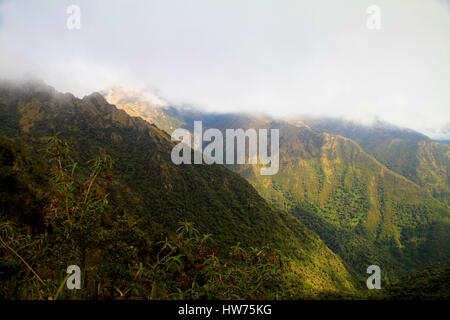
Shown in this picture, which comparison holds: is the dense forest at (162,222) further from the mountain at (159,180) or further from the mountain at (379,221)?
the mountain at (379,221)

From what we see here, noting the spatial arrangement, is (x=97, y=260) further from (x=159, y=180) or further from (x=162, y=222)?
(x=159, y=180)

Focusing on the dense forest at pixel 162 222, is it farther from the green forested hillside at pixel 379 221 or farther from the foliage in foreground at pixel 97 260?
the green forested hillside at pixel 379 221

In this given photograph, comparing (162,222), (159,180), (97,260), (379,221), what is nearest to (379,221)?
(379,221)

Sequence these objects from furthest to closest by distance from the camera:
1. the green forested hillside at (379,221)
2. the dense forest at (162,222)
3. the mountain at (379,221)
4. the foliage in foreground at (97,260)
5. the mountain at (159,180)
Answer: the green forested hillside at (379,221) < the mountain at (379,221) < the mountain at (159,180) < the dense forest at (162,222) < the foliage in foreground at (97,260)

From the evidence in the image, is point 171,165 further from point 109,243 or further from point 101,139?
point 109,243

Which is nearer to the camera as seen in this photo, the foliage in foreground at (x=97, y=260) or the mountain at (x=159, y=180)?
the foliage in foreground at (x=97, y=260)

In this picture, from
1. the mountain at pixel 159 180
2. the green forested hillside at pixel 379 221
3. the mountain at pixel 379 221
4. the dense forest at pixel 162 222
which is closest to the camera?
the dense forest at pixel 162 222

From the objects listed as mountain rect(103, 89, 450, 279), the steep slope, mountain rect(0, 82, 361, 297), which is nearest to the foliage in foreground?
mountain rect(0, 82, 361, 297)

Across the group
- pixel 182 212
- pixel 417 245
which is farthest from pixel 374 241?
pixel 182 212

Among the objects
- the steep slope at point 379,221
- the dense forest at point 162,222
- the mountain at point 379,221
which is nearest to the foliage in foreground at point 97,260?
the dense forest at point 162,222
